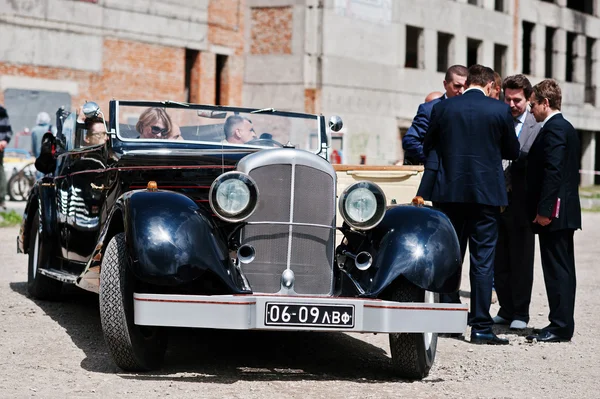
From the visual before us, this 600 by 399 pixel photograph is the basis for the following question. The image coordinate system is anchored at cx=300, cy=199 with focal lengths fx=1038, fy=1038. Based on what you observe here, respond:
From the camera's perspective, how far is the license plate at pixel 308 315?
17.7ft

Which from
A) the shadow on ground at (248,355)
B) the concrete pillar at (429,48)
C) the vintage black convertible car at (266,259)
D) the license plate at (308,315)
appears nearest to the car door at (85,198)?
the shadow on ground at (248,355)

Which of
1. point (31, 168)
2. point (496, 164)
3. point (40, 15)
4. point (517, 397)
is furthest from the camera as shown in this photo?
point (40, 15)

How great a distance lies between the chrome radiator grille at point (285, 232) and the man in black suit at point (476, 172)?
1.63 meters

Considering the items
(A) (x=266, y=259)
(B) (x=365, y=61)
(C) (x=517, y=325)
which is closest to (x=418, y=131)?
(C) (x=517, y=325)

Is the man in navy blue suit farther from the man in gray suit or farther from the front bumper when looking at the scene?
the front bumper

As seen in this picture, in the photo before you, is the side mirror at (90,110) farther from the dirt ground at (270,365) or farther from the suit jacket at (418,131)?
the suit jacket at (418,131)

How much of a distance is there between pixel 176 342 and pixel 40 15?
19.4 meters

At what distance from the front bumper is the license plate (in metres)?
0.01

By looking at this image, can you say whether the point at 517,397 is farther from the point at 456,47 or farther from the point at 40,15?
the point at 456,47

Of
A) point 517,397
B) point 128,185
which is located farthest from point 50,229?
point 517,397

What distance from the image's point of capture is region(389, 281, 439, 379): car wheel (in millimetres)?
5797

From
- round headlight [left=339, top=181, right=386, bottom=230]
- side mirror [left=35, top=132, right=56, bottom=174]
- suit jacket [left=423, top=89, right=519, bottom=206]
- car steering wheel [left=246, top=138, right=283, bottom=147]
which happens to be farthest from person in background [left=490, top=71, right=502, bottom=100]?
side mirror [left=35, top=132, right=56, bottom=174]

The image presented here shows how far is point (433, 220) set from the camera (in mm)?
6051

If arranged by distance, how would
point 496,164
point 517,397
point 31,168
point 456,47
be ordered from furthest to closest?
point 456,47 < point 31,168 < point 496,164 < point 517,397
